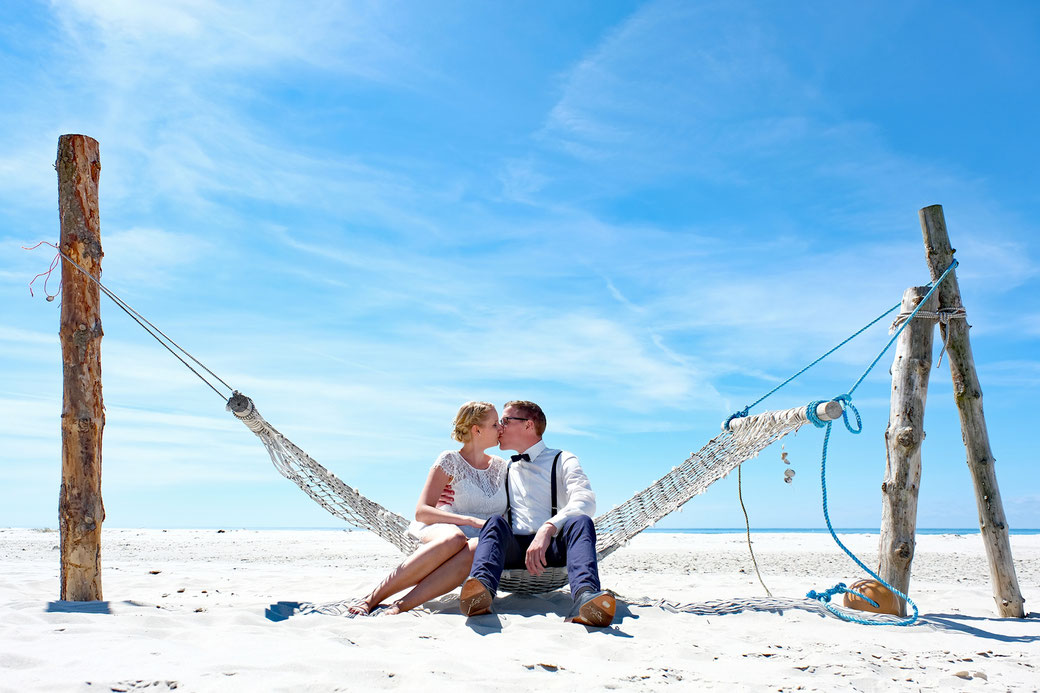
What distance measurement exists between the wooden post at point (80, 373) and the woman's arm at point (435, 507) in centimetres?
146

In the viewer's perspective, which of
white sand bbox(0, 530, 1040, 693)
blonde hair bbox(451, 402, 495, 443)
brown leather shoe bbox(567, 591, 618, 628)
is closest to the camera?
white sand bbox(0, 530, 1040, 693)

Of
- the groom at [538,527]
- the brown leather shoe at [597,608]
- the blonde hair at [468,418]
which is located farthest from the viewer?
the blonde hair at [468,418]

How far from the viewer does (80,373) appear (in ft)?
10.8

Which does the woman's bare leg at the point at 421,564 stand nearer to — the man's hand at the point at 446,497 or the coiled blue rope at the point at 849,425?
the man's hand at the point at 446,497

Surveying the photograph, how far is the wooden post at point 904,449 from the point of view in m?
3.31

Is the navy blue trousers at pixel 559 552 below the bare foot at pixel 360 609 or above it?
above

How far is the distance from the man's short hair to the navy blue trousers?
1.63 feet

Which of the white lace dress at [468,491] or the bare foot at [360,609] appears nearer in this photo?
the bare foot at [360,609]

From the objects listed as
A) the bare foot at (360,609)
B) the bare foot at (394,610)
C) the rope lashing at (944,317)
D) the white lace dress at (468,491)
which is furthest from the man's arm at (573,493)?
the rope lashing at (944,317)

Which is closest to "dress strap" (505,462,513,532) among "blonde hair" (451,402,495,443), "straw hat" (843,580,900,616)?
"blonde hair" (451,402,495,443)

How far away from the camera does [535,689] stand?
188 centimetres

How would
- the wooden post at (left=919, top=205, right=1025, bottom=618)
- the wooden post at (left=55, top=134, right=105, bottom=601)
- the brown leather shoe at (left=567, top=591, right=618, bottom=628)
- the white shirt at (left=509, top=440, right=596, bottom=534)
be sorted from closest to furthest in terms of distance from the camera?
the brown leather shoe at (left=567, top=591, right=618, bottom=628), the white shirt at (left=509, top=440, right=596, bottom=534), the wooden post at (left=55, top=134, right=105, bottom=601), the wooden post at (left=919, top=205, right=1025, bottom=618)

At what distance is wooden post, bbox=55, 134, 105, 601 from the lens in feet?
10.6

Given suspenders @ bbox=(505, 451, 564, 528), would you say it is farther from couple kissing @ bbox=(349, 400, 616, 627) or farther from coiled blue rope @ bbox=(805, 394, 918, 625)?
coiled blue rope @ bbox=(805, 394, 918, 625)
